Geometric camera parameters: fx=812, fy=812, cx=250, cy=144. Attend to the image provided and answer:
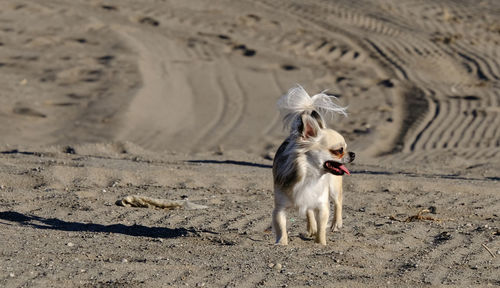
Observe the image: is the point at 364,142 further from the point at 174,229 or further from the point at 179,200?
the point at 174,229

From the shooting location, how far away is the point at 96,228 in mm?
7047

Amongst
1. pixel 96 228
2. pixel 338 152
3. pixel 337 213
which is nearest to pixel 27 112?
pixel 96 228

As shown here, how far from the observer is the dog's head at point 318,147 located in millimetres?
6217

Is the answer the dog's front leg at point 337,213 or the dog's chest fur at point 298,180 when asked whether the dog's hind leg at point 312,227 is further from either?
the dog's chest fur at point 298,180

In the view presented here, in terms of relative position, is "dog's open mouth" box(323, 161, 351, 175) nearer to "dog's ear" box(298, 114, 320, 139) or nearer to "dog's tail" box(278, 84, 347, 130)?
"dog's ear" box(298, 114, 320, 139)

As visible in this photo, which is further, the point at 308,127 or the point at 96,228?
the point at 96,228

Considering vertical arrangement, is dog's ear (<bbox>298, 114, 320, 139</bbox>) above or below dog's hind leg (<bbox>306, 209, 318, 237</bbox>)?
above

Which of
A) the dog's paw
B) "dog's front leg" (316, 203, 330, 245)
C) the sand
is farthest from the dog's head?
the dog's paw

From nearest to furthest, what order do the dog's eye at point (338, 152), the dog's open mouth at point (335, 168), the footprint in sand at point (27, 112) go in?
the dog's open mouth at point (335, 168), the dog's eye at point (338, 152), the footprint in sand at point (27, 112)

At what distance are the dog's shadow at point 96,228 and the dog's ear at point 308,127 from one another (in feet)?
4.68

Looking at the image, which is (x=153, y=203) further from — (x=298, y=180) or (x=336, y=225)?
(x=298, y=180)

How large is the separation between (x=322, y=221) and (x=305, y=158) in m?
0.58

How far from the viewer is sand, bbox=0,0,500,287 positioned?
5.89 metres

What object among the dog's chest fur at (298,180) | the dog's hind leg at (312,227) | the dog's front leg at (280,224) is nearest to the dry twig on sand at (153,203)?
the dog's hind leg at (312,227)
